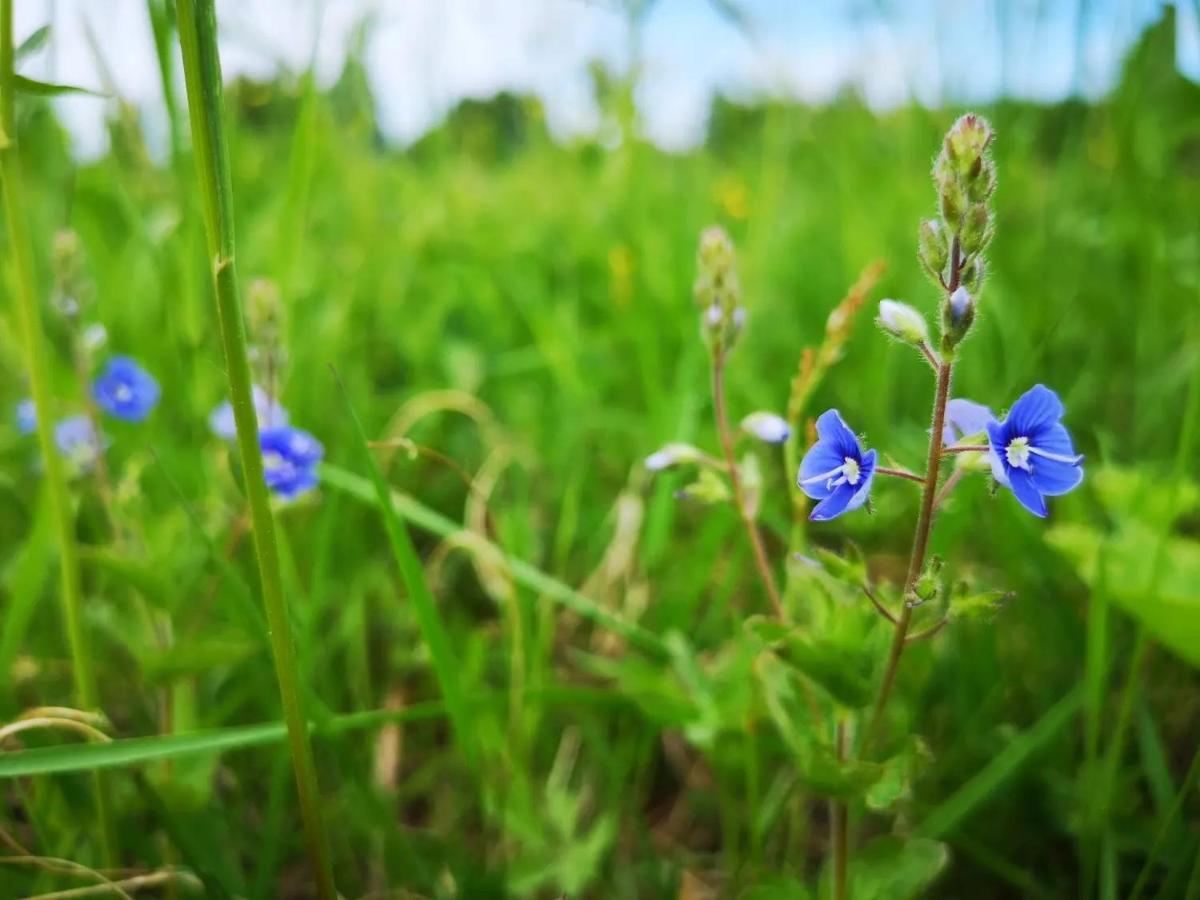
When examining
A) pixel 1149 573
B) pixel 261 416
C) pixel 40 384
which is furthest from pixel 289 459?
pixel 1149 573

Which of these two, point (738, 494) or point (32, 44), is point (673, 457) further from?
point (32, 44)

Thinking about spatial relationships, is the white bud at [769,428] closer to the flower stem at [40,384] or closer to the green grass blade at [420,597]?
the green grass blade at [420,597]

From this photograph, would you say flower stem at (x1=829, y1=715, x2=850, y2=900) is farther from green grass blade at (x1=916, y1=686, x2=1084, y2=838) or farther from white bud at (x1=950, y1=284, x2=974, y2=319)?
white bud at (x1=950, y1=284, x2=974, y2=319)

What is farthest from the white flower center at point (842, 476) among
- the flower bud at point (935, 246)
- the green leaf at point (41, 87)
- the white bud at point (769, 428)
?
the green leaf at point (41, 87)

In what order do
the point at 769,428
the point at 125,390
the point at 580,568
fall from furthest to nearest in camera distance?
1. the point at 580,568
2. the point at 125,390
3. the point at 769,428

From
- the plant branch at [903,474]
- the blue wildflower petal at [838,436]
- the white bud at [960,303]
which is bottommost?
the plant branch at [903,474]

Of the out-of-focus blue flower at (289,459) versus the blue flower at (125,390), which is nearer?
the out-of-focus blue flower at (289,459)
